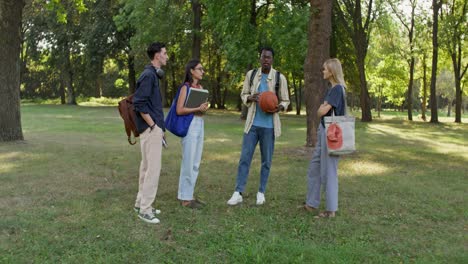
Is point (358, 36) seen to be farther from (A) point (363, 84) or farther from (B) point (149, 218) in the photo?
(B) point (149, 218)

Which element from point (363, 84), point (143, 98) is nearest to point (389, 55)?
point (363, 84)

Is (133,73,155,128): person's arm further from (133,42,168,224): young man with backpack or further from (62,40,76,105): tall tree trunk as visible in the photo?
(62,40,76,105): tall tree trunk

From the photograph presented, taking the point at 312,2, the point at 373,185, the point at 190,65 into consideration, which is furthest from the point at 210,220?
the point at 312,2

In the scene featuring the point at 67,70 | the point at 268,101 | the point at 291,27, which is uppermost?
the point at 67,70

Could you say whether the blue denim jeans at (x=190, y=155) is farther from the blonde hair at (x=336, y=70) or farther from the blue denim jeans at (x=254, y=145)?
the blonde hair at (x=336, y=70)

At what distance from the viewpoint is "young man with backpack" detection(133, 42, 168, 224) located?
5.21 m

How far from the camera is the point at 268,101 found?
5941 mm

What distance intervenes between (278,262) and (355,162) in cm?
674

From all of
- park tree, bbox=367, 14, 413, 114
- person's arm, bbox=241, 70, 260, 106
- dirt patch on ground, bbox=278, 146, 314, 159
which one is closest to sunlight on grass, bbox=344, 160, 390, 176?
dirt patch on ground, bbox=278, 146, 314, 159

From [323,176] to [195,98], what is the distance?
1990 millimetres

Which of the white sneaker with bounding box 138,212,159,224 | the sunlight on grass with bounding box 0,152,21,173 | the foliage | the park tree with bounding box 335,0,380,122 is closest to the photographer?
the white sneaker with bounding box 138,212,159,224

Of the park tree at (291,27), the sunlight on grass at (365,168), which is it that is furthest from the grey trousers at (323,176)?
the park tree at (291,27)

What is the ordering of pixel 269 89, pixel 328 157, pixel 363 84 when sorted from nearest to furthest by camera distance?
1. pixel 328 157
2. pixel 269 89
3. pixel 363 84

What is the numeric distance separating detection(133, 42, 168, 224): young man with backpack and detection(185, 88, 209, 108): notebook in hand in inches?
19.8
